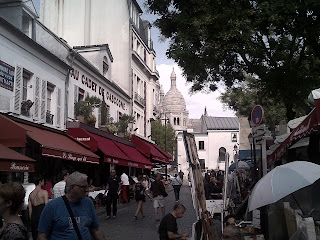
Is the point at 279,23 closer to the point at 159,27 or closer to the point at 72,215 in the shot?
the point at 159,27

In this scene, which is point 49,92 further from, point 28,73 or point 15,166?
point 15,166

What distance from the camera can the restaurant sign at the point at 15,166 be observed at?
30.7 ft

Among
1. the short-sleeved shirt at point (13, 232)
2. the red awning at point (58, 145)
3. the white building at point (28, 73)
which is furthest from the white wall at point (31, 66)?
the short-sleeved shirt at point (13, 232)

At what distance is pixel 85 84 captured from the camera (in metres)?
21.2

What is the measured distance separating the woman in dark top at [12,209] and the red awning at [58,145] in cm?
903

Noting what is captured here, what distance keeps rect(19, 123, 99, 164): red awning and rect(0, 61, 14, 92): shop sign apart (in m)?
1.30

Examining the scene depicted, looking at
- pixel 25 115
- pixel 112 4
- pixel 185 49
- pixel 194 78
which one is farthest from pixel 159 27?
pixel 112 4

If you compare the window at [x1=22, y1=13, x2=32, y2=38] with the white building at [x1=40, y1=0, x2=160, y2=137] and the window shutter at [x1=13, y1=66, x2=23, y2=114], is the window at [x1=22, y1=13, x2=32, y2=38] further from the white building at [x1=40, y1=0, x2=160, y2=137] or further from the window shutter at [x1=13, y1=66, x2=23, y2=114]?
the white building at [x1=40, y1=0, x2=160, y2=137]

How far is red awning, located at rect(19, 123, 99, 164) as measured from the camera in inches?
508

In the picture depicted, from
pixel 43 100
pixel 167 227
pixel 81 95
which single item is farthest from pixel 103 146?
pixel 167 227

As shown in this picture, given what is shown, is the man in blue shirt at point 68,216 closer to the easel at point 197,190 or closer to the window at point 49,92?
the easel at point 197,190

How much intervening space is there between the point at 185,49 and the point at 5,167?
625 centimetres

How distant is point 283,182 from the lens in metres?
5.64

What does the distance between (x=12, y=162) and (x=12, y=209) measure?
6.33 meters
